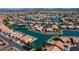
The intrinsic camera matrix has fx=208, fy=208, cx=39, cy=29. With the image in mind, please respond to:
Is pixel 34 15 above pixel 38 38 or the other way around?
above

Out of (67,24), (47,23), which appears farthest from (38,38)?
(67,24)
